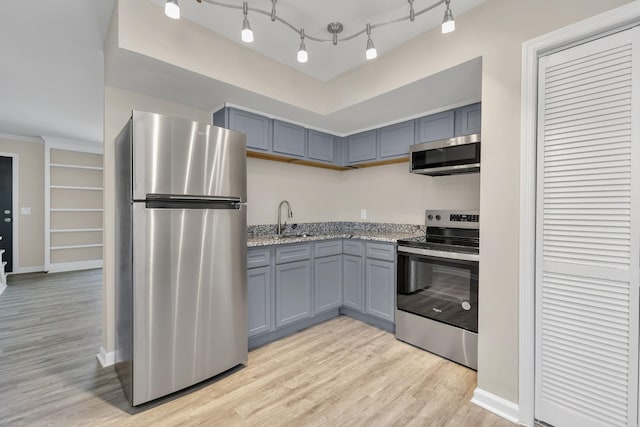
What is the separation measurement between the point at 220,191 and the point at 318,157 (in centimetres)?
170

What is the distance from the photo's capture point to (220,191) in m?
2.09

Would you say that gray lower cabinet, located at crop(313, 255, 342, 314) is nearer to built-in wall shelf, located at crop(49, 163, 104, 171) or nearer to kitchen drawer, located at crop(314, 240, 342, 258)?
kitchen drawer, located at crop(314, 240, 342, 258)

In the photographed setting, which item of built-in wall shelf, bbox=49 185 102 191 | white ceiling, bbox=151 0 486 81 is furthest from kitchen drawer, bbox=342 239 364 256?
built-in wall shelf, bbox=49 185 102 191

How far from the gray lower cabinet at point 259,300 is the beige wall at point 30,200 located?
5709 millimetres

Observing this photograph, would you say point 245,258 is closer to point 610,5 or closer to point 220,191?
point 220,191

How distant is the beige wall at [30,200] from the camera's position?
5.48 meters

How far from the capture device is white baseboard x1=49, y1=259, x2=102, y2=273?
18.6ft

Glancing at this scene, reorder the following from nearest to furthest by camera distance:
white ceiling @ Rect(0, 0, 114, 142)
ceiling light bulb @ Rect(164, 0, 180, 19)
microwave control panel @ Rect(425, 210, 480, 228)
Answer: ceiling light bulb @ Rect(164, 0, 180, 19) → white ceiling @ Rect(0, 0, 114, 142) → microwave control panel @ Rect(425, 210, 480, 228)

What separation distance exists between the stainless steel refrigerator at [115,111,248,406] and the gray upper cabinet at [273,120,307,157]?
0.88m

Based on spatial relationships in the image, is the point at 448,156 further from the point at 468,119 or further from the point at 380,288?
the point at 380,288

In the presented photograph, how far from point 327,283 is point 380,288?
0.59 m

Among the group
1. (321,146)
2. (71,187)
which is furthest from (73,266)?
(321,146)

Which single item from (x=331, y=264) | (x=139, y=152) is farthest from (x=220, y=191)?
(x=331, y=264)

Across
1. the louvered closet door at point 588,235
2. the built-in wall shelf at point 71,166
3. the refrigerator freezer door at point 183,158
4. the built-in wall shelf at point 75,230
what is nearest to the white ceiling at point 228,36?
the refrigerator freezer door at point 183,158
